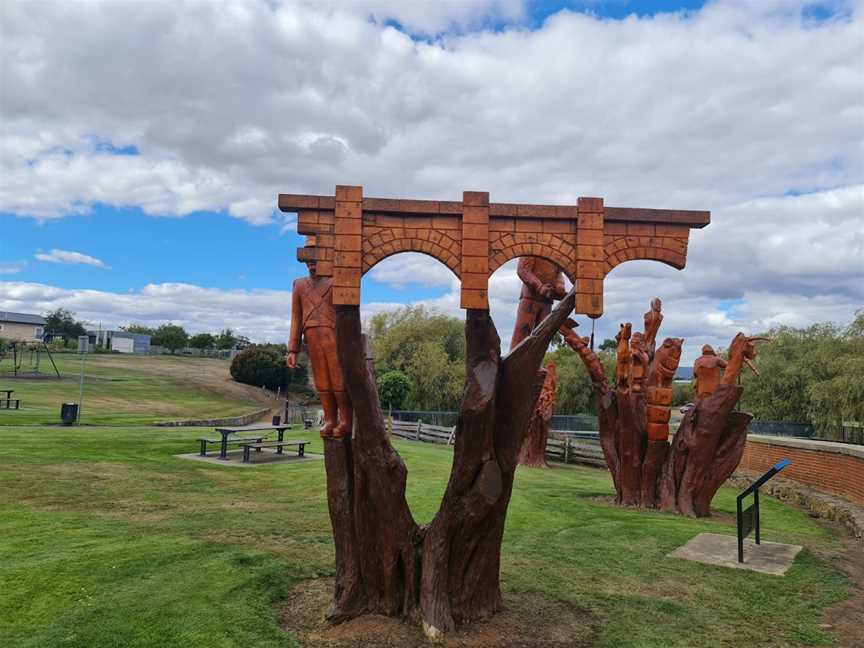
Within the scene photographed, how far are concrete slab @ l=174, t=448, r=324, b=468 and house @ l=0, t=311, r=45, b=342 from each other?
59121mm

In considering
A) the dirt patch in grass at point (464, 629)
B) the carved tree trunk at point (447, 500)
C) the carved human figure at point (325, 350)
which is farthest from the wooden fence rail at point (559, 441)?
the carved human figure at point (325, 350)

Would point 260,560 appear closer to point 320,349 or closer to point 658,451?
point 320,349

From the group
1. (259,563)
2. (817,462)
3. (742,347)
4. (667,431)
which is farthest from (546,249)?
(817,462)

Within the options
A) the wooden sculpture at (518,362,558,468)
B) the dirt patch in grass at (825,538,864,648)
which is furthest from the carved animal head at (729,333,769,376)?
the wooden sculpture at (518,362,558,468)

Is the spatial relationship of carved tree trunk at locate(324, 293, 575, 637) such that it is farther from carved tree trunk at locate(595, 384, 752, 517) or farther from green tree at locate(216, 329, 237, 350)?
green tree at locate(216, 329, 237, 350)

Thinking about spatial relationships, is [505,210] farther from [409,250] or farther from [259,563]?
[259,563]

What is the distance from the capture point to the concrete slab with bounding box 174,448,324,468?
1445 centimetres

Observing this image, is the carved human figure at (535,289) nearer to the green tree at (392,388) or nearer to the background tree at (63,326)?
the green tree at (392,388)

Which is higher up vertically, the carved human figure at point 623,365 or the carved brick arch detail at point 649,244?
the carved brick arch detail at point 649,244

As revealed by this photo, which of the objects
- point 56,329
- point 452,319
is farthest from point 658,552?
point 56,329

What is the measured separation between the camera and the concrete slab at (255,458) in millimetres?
14446

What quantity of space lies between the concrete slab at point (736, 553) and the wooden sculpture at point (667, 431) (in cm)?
207

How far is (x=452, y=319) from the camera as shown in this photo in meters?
40.2

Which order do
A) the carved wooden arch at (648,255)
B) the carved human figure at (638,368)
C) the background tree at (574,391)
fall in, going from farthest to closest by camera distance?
the background tree at (574,391) < the carved human figure at (638,368) < the carved wooden arch at (648,255)
